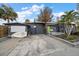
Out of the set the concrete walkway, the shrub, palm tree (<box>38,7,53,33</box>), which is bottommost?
the concrete walkway

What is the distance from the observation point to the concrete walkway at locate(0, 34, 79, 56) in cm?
538

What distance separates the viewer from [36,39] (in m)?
5.66

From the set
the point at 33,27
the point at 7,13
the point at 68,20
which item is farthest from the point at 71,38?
the point at 7,13

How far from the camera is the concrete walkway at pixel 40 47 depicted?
5.38 metres

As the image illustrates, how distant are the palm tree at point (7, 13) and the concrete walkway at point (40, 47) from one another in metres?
0.51

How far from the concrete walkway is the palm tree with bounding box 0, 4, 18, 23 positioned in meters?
0.51

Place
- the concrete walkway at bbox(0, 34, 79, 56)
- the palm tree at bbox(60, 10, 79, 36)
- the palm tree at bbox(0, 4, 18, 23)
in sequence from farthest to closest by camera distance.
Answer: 1. the palm tree at bbox(60, 10, 79, 36)
2. the palm tree at bbox(0, 4, 18, 23)
3. the concrete walkway at bbox(0, 34, 79, 56)

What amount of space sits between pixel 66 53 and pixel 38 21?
948 millimetres

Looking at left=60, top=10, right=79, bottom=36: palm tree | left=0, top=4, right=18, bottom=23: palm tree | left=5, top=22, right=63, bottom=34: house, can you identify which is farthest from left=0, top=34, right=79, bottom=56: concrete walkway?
left=0, top=4, right=18, bottom=23: palm tree

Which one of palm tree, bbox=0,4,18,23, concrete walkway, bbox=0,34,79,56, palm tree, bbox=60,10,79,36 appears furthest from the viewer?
palm tree, bbox=60,10,79,36

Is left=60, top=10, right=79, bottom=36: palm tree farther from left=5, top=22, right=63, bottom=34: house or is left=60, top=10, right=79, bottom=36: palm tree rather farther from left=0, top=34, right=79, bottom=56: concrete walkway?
left=0, top=34, right=79, bottom=56: concrete walkway

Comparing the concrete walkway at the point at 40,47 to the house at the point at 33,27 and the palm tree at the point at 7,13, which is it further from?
the palm tree at the point at 7,13

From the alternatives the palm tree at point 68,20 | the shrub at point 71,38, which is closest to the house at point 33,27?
the palm tree at point 68,20

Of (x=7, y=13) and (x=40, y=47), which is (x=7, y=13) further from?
(x=40, y=47)
